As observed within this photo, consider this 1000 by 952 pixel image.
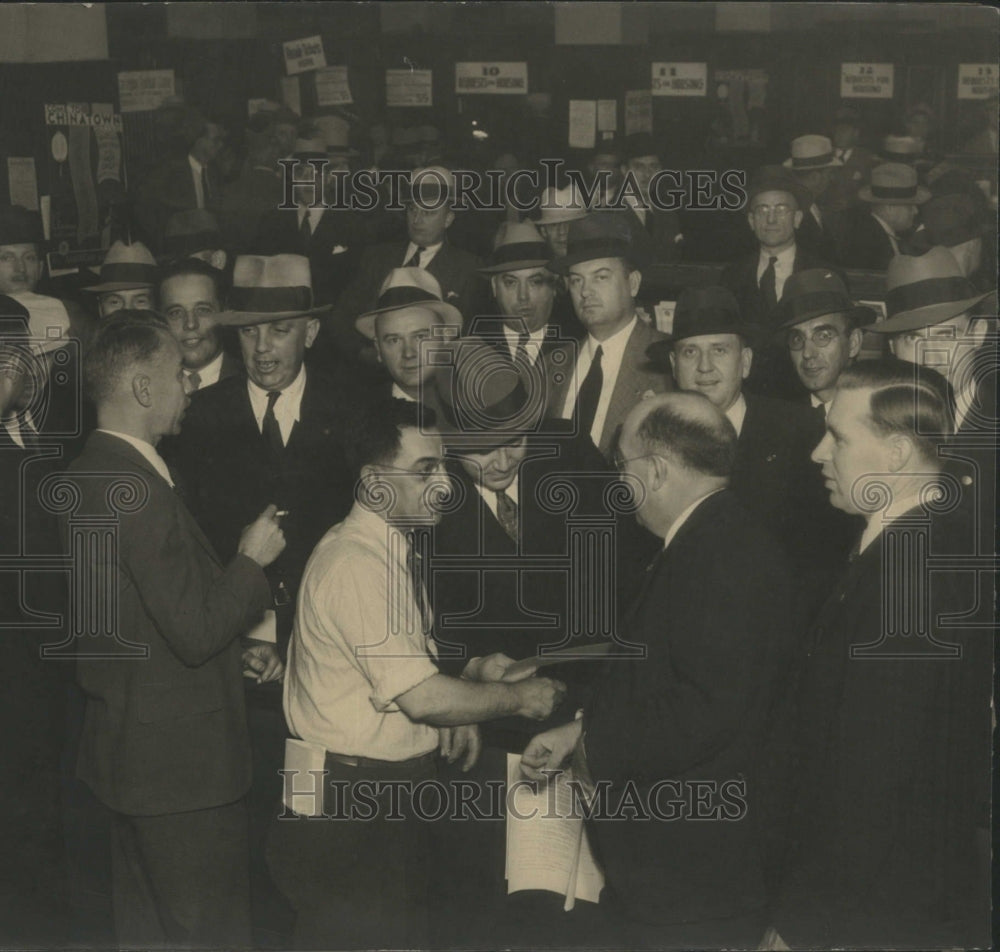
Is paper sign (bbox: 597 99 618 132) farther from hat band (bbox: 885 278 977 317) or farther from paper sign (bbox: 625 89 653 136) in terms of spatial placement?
hat band (bbox: 885 278 977 317)

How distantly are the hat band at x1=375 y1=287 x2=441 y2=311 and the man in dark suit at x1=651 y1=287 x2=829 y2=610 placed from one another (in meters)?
0.74

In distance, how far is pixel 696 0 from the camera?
15.0 feet

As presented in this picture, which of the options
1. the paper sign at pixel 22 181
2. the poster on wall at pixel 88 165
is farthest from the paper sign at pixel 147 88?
Answer: the paper sign at pixel 22 181

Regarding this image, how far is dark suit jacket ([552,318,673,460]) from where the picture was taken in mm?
4570

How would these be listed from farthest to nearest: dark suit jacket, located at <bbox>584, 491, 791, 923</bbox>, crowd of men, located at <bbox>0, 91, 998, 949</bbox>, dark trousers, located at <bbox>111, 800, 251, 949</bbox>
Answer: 1. dark trousers, located at <bbox>111, 800, 251, 949</bbox>
2. crowd of men, located at <bbox>0, 91, 998, 949</bbox>
3. dark suit jacket, located at <bbox>584, 491, 791, 923</bbox>

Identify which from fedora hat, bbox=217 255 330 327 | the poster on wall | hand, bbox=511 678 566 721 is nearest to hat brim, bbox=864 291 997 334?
hand, bbox=511 678 566 721

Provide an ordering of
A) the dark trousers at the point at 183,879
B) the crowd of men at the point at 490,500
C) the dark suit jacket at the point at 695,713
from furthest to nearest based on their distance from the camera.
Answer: the dark trousers at the point at 183,879 → the crowd of men at the point at 490,500 → the dark suit jacket at the point at 695,713

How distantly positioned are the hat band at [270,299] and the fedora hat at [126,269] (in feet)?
0.87

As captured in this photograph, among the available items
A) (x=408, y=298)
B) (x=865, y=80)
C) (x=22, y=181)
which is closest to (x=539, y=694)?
(x=408, y=298)

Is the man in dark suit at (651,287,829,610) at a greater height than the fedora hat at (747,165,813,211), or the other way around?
the fedora hat at (747,165,813,211)

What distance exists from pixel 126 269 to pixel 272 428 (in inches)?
27.0

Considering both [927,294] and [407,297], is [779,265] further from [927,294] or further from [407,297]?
[407,297]

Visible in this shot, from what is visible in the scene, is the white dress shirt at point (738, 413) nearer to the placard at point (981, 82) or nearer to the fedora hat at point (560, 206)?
the fedora hat at point (560, 206)

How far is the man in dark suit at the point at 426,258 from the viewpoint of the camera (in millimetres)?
4570
